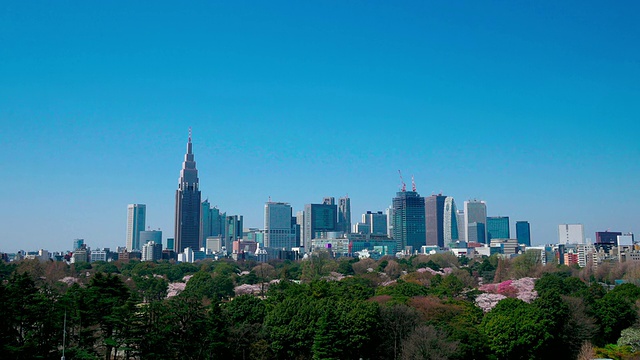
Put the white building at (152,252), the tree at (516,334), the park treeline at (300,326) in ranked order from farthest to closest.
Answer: the white building at (152,252) < the tree at (516,334) < the park treeline at (300,326)

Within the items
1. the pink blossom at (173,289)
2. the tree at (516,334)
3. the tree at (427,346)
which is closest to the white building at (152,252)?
the pink blossom at (173,289)

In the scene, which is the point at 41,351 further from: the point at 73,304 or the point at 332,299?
the point at 332,299

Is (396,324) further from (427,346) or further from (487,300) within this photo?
(487,300)

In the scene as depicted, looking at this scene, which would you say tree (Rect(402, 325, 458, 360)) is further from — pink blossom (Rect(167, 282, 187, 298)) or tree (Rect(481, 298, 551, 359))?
pink blossom (Rect(167, 282, 187, 298))

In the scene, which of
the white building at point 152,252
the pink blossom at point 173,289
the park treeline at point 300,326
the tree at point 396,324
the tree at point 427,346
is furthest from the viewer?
the white building at point 152,252

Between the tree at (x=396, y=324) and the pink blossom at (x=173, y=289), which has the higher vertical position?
the tree at (x=396, y=324)

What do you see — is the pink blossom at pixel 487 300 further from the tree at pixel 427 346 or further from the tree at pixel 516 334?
the tree at pixel 427 346

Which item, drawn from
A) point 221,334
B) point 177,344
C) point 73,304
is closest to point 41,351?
point 73,304

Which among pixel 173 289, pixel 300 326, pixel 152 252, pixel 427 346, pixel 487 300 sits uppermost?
pixel 300 326

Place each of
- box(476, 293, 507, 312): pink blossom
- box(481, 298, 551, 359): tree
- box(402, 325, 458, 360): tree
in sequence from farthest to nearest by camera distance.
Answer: box(476, 293, 507, 312): pink blossom < box(481, 298, 551, 359): tree < box(402, 325, 458, 360): tree

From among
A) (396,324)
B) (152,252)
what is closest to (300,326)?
(396,324)

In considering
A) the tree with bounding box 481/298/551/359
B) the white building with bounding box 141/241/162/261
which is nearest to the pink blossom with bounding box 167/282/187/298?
the tree with bounding box 481/298/551/359

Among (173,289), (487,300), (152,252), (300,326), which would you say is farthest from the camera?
(152,252)

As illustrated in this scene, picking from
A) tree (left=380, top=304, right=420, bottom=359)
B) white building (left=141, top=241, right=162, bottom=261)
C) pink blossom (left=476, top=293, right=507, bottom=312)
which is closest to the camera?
tree (left=380, top=304, right=420, bottom=359)
